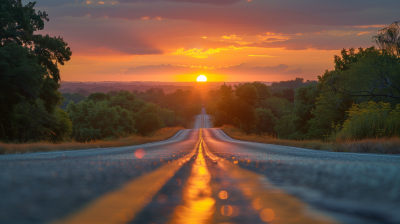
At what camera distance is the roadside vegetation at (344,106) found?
546 inches

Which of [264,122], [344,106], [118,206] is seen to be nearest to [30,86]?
[118,206]

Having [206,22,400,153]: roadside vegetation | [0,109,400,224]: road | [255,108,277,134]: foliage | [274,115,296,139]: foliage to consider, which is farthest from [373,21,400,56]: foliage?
[255,108,277,134]: foliage

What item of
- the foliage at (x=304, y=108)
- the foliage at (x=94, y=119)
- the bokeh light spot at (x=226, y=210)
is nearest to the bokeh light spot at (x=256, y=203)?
the bokeh light spot at (x=226, y=210)

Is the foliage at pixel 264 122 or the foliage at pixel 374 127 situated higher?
the foliage at pixel 374 127

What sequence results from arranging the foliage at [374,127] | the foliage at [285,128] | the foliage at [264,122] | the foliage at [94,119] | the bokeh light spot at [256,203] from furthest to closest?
the foliage at [264,122], the foliage at [285,128], the foliage at [94,119], the foliage at [374,127], the bokeh light spot at [256,203]

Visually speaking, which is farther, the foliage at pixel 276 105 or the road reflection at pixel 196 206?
the foliage at pixel 276 105

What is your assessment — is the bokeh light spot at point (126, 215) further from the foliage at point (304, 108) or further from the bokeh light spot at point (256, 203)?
the foliage at point (304, 108)

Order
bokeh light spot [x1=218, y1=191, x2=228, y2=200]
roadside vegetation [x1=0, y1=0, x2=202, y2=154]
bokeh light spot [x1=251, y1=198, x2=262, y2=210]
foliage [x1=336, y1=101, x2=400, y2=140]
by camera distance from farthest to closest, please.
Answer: roadside vegetation [x1=0, y1=0, x2=202, y2=154], foliage [x1=336, y1=101, x2=400, y2=140], bokeh light spot [x1=218, y1=191, x2=228, y2=200], bokeh light spot [x1=251, y1=198, x2=262, y2=210]

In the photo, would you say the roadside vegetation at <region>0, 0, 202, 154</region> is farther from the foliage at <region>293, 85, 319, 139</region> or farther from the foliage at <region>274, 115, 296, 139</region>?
the foliage at <region>274, 115, 296, 139</region>

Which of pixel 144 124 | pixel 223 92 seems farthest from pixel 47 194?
pixel 144 124

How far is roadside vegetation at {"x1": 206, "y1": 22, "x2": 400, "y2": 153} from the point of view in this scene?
1387 centimetres

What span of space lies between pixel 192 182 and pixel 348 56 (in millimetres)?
57958

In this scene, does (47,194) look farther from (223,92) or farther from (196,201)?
(223,92)

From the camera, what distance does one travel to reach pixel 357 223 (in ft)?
2.90
